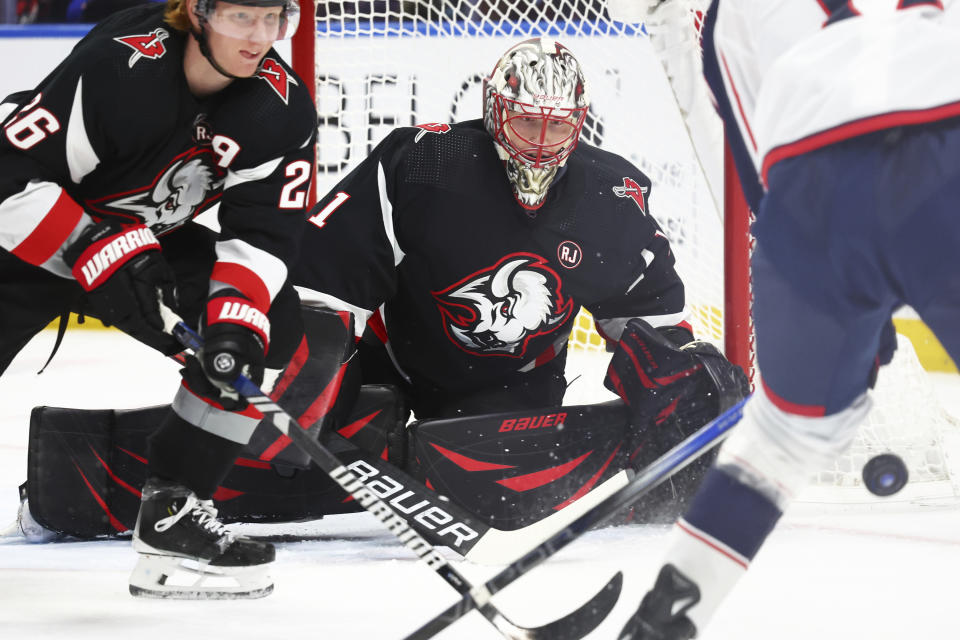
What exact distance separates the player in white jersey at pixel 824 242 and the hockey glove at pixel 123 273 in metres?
0.91

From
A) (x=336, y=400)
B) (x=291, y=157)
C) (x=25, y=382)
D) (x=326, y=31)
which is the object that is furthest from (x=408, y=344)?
(x=25, y=382)

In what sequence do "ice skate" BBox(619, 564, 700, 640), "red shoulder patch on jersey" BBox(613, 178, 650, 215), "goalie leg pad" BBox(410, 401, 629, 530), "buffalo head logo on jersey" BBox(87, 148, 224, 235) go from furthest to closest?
"red shoulder patch on jersey" BBox(613, 178, 650, 215) → "goalie leg pad" BBox(410, 401, 629, 530) → "buffalo head logo on jersey" BBox(87, 148, 224, 235) → "ice skate" BBox(619, 564, 700, 640)

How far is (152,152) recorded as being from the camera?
195 cm

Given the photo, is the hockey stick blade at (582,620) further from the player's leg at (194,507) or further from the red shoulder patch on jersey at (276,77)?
the red shoulder patch on jersey at (276,77)

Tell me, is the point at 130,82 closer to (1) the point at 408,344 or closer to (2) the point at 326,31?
(1) the point at 408,344

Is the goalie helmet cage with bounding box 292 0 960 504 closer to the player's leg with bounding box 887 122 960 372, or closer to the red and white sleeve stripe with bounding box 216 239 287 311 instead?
the red and white sleeve stripe with bounding box 216 239 287 311

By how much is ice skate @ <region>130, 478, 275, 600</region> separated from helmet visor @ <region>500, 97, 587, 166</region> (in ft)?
2.92

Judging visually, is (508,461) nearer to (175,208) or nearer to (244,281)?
(244,281)

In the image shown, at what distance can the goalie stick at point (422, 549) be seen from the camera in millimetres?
1657

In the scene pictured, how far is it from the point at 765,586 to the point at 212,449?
947 mm

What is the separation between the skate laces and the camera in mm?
1894

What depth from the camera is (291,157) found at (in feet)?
6.54

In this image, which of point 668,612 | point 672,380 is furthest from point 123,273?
point 672,380

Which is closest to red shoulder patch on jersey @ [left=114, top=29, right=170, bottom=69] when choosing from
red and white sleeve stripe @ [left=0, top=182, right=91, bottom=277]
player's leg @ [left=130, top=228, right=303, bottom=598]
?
red and white sleeve stripe @ [left=0, top=182, right=91, bottom=277]
